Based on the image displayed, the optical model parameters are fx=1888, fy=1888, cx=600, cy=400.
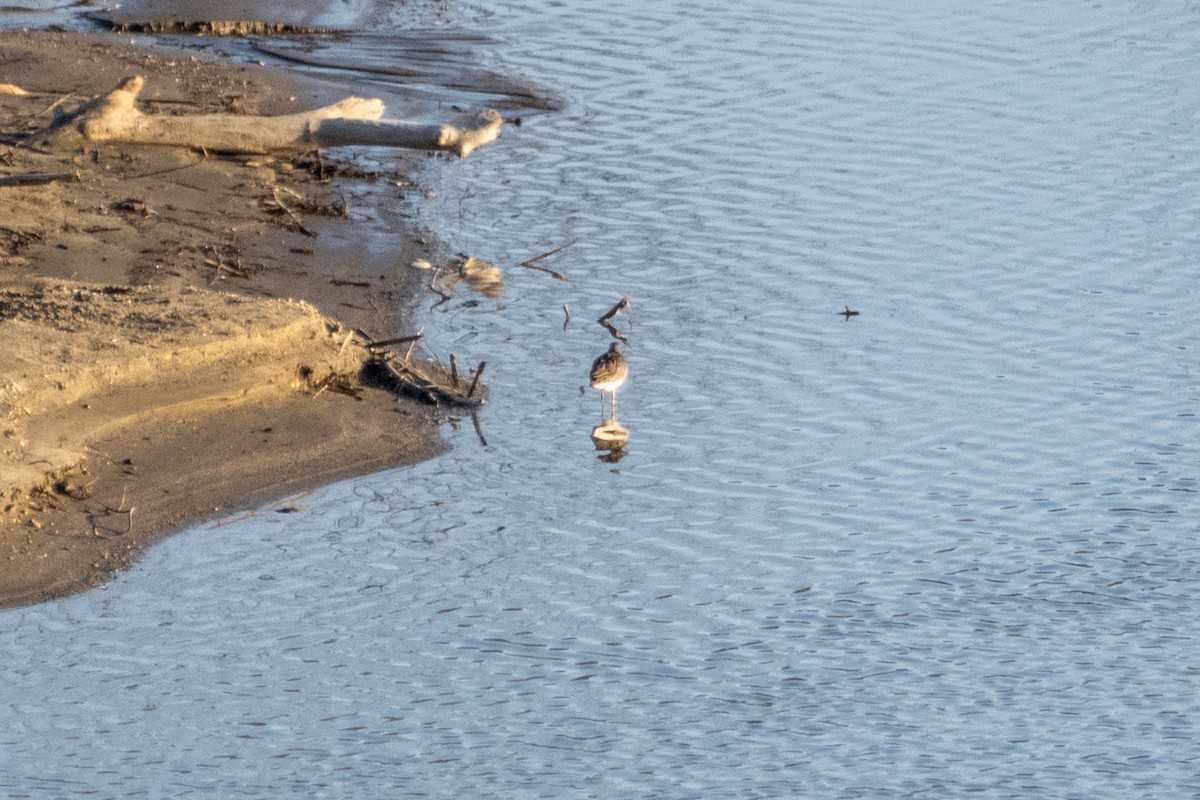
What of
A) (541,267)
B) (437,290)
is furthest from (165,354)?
(541,267)

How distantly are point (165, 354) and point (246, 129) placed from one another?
4970mm

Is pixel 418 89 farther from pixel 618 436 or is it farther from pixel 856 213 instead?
pixel 618 436

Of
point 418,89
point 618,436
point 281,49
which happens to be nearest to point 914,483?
point 618,436

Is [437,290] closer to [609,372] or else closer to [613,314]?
[613,314]

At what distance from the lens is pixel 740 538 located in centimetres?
1072

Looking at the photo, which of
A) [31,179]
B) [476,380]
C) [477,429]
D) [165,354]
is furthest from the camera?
[31,179]

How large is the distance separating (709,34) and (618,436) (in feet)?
37.1

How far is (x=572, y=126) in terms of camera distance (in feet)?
61.0

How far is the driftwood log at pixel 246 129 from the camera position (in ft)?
51.0

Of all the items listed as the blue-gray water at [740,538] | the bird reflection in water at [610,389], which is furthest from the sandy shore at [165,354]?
the bird reflection in water at [610,389]

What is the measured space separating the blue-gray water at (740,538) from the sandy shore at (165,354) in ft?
1.24

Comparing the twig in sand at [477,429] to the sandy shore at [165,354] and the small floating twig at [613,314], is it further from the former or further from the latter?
the small floating twig at [613,314]

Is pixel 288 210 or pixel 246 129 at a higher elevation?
pixel 246 129

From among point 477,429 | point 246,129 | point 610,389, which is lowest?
point 477,429
